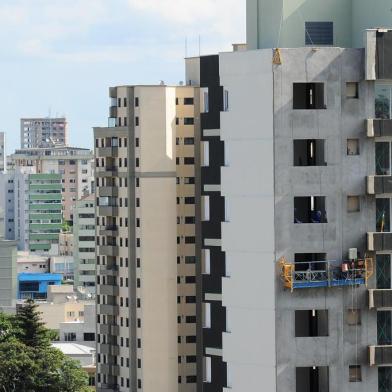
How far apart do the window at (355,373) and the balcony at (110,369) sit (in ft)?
323

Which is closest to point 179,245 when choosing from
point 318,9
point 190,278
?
point 190,278

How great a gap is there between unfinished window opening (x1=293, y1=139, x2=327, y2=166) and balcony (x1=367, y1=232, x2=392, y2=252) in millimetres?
1909

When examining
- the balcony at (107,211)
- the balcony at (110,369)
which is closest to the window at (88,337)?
the balcony at (107,211)

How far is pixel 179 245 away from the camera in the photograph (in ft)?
458

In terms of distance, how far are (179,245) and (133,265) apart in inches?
209

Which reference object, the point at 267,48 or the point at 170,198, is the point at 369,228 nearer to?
the point at 267,48

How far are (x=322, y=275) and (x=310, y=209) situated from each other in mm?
1522

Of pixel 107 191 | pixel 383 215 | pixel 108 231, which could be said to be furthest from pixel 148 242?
pixel 383 215

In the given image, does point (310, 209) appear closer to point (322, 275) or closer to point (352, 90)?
point (322, 275)

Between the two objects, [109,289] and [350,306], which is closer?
[350,306]

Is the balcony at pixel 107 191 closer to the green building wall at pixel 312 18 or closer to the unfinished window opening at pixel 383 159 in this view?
the green building wall at pixel 312 18

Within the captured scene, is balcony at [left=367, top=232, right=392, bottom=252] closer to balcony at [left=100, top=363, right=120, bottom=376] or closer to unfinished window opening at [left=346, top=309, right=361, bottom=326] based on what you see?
unfinished window opening at [left=346, top=309, right=361, bottom=326]

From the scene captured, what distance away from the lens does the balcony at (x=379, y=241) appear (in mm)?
45281

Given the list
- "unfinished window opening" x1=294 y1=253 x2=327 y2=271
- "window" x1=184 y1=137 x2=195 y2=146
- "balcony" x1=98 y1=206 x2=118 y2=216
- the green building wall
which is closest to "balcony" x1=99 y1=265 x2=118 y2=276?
"balcony" x1=98 y1=206 x2=118 y2=216
